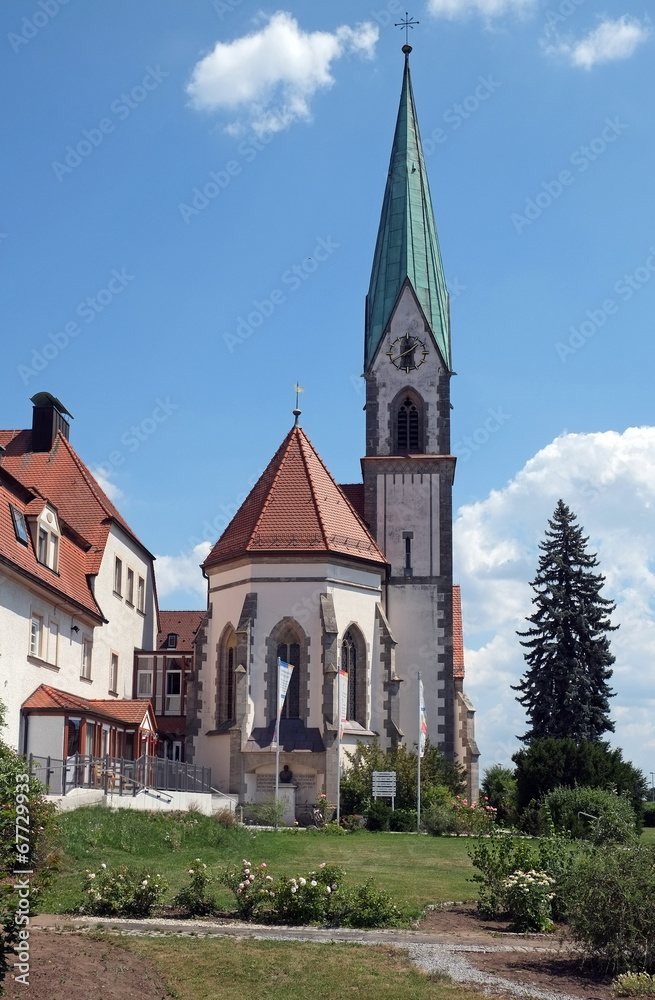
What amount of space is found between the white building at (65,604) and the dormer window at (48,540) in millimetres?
30

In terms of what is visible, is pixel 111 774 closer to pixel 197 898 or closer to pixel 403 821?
pixel 403 821

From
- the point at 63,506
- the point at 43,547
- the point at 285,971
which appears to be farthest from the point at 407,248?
the point at 285,971

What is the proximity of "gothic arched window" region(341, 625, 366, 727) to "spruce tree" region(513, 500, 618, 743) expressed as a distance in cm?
1424

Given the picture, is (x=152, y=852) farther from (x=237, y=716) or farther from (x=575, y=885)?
(x=237, y=716)

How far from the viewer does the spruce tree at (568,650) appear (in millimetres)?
52312

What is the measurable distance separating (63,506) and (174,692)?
9.03 meters

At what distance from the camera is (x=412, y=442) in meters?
49.1

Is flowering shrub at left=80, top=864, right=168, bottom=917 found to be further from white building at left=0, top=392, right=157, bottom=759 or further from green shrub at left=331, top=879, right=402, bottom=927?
white building at left=0, top=392, right=157, bottom=759

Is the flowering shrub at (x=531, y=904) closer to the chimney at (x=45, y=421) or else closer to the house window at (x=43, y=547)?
the house window at (x=43, y=547)

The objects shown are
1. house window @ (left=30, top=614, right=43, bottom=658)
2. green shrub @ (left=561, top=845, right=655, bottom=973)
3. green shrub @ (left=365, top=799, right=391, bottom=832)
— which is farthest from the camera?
green shrub @ (left=365, top=799, right=391, bottom=832)

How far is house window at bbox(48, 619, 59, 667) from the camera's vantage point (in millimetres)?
32281

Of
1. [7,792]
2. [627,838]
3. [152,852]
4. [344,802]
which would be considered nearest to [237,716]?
[344,802]

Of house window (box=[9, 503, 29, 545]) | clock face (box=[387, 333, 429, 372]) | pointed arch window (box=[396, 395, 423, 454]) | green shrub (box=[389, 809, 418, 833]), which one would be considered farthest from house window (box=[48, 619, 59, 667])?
clock face (box=[387, 333, 429, 372])

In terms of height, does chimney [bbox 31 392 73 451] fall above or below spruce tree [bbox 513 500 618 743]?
above
